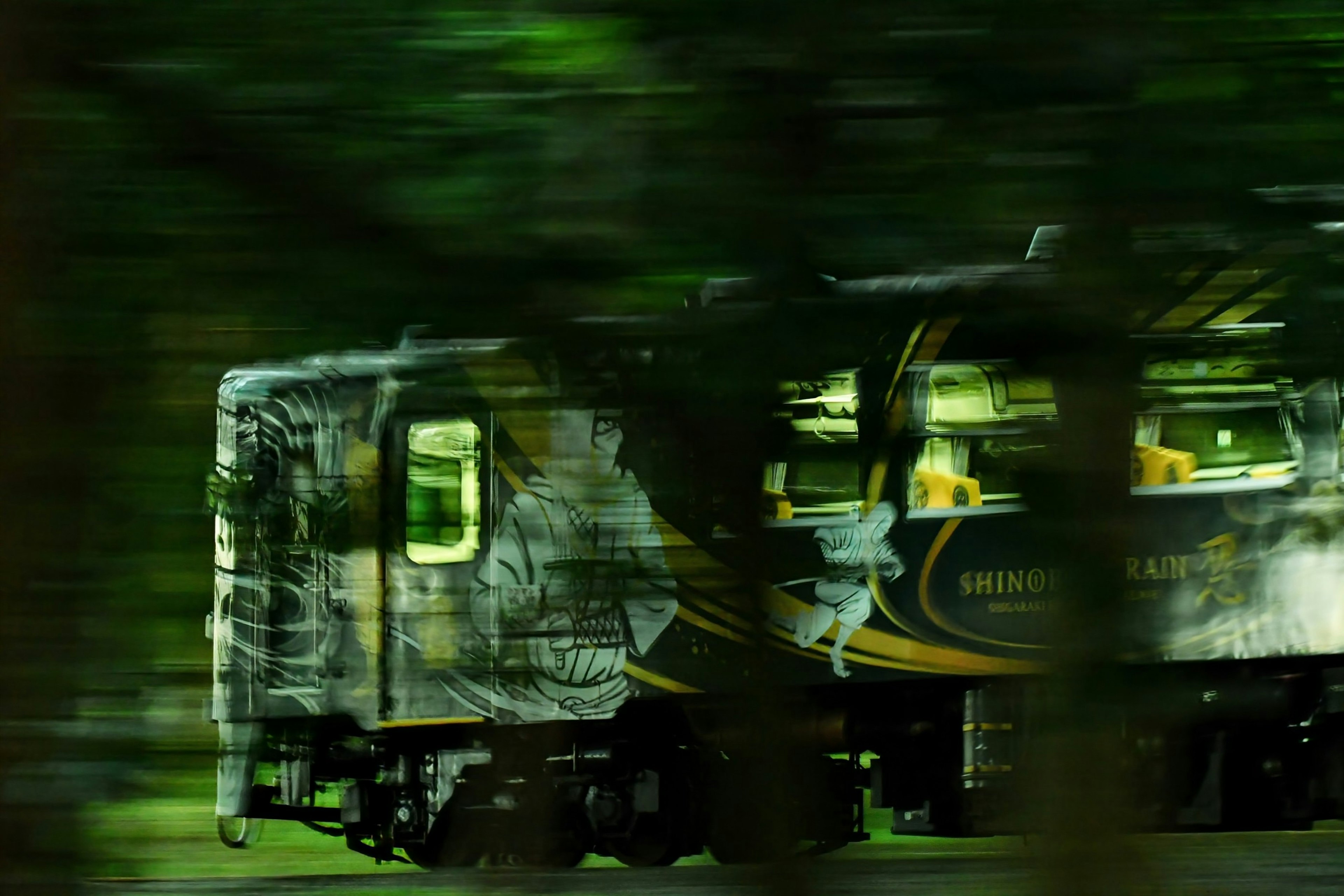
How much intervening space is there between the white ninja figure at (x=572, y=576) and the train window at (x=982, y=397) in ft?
1.15

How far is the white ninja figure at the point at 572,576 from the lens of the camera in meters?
1.60

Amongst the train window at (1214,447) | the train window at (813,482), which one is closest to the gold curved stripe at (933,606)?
the train window at (1214,447)

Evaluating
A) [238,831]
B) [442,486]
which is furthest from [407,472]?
[238,831]

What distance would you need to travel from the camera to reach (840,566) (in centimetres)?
175

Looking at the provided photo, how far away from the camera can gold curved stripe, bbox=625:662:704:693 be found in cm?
177

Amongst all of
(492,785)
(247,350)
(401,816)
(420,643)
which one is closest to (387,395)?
(247,350)

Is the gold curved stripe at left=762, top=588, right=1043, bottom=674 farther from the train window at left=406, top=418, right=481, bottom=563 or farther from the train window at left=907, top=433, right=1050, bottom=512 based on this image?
the train window at left=406, top=418, right=481, bottom=563

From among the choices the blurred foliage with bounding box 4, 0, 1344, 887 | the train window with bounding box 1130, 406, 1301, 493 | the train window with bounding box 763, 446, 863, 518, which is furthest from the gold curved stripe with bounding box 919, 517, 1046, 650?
the blurred foliage with bounding box 4, 0, 1344, 887

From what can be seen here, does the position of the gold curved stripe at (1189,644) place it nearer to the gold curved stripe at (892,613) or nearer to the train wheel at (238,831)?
the train wheel at (238,831)

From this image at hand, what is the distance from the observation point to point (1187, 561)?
1497 mm

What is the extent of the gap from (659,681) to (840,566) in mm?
570

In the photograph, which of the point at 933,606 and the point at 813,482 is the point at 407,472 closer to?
the point at 813,482

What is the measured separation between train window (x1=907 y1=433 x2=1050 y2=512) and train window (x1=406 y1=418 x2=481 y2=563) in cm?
54

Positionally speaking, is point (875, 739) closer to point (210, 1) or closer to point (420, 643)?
point (420, 643)
